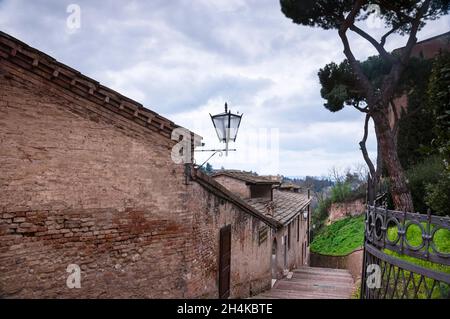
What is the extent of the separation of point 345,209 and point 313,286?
14.7 meters

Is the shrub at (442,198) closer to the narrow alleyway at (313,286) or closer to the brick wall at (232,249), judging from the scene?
the narrow alleyway at (313,286)

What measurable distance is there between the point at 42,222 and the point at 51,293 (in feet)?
4.01

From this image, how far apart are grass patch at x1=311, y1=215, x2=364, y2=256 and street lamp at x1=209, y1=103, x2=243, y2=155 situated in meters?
15.5

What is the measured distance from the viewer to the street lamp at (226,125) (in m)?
7.40

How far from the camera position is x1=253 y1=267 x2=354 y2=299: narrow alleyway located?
39.5 feet

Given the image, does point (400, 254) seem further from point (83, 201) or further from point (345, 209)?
point (345, 209)

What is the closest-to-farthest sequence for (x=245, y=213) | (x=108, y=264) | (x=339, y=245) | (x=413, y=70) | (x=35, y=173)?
(x=35, y=173)
(x=108, y=264)
(x=245, y=213)
(x=413, y=70)
(x=339, y=245)

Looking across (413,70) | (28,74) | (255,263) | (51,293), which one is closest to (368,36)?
(413,70)

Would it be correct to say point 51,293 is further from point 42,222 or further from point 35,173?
point 35,173

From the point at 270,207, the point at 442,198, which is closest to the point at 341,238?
the point at 270,207

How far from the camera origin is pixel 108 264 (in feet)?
20.1

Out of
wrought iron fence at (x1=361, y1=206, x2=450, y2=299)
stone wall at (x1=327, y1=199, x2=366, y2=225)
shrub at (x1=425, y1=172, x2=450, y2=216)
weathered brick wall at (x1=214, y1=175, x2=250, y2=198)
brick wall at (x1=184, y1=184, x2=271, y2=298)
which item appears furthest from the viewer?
stone wall at (x1=327, y1=199, x2=366, y2=225)

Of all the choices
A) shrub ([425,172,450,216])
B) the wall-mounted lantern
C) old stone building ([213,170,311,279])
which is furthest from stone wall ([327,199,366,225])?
the wall-mounted lantern

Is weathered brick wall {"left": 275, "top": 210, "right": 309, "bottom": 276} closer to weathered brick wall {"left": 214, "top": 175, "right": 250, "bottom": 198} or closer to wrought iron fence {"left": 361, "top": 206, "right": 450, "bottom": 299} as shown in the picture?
weathered brick wall {"left": 214, "top": 175, "right": 250, "bottom": 198}
